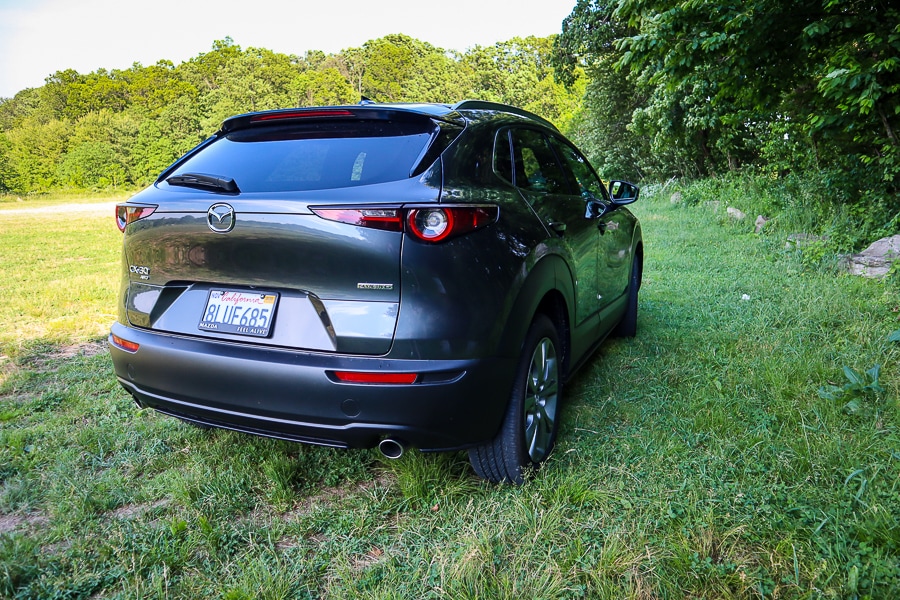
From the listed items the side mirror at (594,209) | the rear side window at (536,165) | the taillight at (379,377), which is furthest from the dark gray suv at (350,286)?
the side mirror at (594,209)

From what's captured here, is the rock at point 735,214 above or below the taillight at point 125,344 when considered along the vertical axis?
below

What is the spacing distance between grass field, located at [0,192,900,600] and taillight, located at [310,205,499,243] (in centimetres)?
111

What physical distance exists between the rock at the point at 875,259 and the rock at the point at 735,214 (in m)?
4.02

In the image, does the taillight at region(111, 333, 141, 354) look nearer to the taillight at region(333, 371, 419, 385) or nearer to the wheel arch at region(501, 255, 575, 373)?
the taillight at region(333, 371, 419, 385)

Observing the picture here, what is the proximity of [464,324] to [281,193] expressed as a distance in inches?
32.9

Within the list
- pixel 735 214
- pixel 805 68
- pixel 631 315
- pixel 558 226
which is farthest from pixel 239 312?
pixel 735 214

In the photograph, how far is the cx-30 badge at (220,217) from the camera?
83.2 inches

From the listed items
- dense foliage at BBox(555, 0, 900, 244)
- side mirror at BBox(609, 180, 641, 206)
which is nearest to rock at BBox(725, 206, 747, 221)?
dense foliage at BBox(555, 0, 900, 244)

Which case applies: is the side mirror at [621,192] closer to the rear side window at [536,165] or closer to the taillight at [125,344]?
the rear side window at [536,165]

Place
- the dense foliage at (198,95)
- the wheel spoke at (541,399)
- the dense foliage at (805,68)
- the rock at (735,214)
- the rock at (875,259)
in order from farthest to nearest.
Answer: the dense foliage at (198,95)
the rock at (735,214)
the rock at (875,259)
the dense foliage at (805,68)
the wheel spoke at (541,399)

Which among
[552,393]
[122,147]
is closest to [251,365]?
[552,393]

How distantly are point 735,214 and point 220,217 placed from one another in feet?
34.1

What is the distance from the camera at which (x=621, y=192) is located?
4.04 meters

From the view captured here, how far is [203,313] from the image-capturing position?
2.21 m
